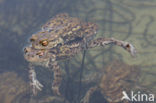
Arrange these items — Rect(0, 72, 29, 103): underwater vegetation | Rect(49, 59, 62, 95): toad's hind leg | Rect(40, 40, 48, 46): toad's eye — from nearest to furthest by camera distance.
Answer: Rect(40, 40, 48, 46): toad's eye → Rect(0, 72, 29, 103): underwater vegetation → Rect(49, 59, 62, 95): toad's hind leg

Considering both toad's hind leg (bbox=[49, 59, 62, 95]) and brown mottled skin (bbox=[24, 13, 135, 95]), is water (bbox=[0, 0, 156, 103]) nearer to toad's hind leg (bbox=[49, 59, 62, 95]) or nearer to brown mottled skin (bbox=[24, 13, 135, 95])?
toad's hind leg (bbox=[49, 59, 62, 95])

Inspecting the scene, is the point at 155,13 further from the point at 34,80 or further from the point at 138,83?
the point at 34,80

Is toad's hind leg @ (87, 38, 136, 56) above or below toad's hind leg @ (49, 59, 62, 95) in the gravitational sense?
above

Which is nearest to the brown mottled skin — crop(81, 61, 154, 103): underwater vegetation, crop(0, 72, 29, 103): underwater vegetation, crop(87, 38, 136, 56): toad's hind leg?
crop(87, 38, 136, 56): toad's hind leg

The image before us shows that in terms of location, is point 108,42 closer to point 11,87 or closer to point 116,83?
point 116,83

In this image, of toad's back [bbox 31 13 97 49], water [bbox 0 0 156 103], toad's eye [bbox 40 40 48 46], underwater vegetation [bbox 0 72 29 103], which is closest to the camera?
toad's eye [bbox 40 40 48 46]

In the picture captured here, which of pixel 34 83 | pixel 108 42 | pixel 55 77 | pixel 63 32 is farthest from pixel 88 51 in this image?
pixel 34 83

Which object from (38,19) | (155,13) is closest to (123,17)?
(155,13)
